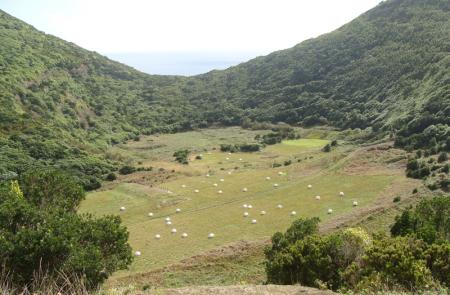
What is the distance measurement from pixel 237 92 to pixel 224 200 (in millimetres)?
115224

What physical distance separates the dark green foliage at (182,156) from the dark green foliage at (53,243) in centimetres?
A: 5643

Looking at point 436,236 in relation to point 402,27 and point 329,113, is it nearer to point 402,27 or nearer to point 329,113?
point 329,113

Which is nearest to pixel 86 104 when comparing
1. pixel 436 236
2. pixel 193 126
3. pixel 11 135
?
pixel 193 126

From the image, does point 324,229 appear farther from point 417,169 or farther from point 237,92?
point 237,92

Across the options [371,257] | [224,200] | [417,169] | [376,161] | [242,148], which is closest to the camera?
[371,257]

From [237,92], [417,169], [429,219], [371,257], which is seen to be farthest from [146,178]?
[237,92]

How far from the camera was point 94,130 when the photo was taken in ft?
420

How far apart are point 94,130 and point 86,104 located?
50.4 ft

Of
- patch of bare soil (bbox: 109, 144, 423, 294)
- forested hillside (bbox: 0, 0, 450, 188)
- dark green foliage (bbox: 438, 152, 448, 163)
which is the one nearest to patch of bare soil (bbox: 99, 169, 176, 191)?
forested hillside (bbox: 0, 0, 450, 188)

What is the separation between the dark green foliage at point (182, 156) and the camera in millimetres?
95169

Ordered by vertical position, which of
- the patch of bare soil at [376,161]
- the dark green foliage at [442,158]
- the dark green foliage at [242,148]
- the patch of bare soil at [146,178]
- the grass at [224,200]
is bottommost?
the dark green foliage at [242,148]

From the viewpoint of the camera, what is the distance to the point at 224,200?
6191cm

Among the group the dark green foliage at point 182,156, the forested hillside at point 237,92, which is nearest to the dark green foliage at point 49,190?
the forested hillside at point 237,92

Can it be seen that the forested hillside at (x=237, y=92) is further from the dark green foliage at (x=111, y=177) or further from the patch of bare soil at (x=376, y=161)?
the patch of bare soil at (x=376, y=161)
